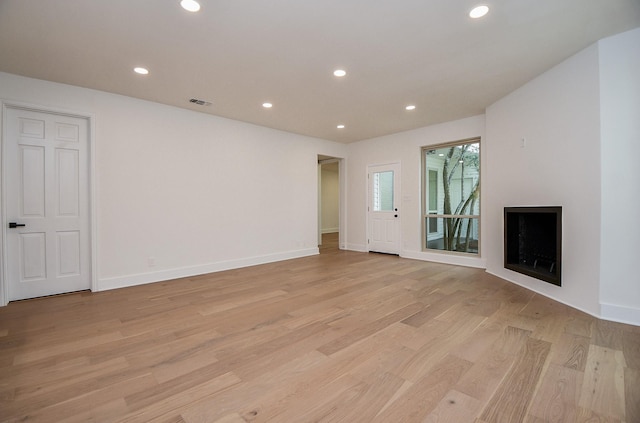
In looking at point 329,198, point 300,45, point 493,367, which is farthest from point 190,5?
point 329,198

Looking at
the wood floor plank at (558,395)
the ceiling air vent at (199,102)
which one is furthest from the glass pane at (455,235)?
the ceiling air vent at (199,102)

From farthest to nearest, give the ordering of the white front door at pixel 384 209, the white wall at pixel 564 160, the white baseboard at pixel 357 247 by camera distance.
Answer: the white baseboard at pixel 357 247 < the white front door at pixel 384 209 < the white wall at pixel 564 160

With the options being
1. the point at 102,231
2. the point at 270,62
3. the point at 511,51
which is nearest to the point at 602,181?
the point at 511,51

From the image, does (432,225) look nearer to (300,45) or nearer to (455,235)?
(455,235)

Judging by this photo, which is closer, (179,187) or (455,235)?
(179,187)

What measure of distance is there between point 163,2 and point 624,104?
426 centimetres

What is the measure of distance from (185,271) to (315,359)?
329cm

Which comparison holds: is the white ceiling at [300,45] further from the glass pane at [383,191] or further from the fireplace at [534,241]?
the glass pane at [383,191]

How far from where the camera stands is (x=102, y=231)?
3854 millimetres

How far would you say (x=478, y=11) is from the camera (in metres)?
2.34

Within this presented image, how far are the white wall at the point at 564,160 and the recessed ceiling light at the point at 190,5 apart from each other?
3818 millimetres

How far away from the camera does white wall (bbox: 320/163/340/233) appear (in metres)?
10.6

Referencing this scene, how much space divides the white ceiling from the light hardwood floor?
2.73 metres

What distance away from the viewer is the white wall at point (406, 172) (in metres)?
5.34
